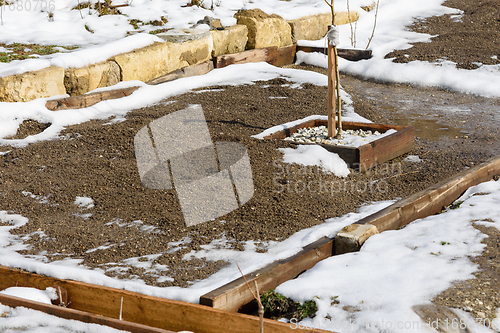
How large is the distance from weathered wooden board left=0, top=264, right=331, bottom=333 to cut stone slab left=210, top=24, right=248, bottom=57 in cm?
572

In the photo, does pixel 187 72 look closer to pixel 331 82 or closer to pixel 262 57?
pixel 262 57

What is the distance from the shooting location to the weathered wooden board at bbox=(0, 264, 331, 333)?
1981mm

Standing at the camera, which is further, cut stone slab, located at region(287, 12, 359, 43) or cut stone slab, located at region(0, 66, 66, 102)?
cut stone slab, located at region(287, 12, 359, 43)

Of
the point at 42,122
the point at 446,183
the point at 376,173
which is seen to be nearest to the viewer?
the point at 446,183

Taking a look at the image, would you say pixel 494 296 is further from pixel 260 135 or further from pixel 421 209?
pixel 260 135

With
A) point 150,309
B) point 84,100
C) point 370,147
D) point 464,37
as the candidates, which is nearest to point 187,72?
point 84,100

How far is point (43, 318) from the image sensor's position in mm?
2066

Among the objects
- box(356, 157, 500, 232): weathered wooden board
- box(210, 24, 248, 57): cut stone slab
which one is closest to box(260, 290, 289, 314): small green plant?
box(356, 157, 500, 232): weathered wooden board

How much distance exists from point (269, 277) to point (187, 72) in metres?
5.10

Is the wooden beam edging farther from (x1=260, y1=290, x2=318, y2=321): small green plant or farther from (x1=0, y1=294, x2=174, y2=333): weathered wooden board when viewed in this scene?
(x1=0, y1=294, x2=174, y2=333): weathered wooden board

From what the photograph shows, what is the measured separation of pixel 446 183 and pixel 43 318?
2.78 m

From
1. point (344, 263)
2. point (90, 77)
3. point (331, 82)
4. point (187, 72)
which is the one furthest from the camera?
point (187, 72)

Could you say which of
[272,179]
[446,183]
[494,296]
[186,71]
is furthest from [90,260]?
[186,71]

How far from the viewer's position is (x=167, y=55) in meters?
6.78
